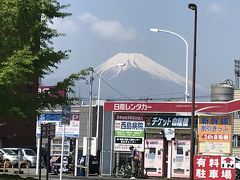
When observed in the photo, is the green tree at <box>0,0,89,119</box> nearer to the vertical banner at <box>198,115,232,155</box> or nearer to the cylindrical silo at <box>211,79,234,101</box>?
the vertical banner at <box>198,115,232,155</box>

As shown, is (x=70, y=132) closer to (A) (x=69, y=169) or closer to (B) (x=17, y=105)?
(A) (x=69, y=169)

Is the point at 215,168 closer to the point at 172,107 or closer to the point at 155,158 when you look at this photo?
the point at 172,107

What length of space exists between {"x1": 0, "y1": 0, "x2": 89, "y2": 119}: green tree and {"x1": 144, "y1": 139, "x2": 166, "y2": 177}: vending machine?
1113 centimetres

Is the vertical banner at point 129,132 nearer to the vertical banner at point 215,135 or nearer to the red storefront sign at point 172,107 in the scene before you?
the red storefront sign at point 172,107

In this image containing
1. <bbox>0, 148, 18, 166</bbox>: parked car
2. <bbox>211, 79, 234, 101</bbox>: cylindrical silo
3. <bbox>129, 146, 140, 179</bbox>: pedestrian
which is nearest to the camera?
<bbox>129, 146, 140, 179</bbox>: pedestrian

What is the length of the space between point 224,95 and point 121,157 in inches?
1499

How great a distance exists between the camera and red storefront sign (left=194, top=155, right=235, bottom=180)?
74.2ft

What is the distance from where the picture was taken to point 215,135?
28.6 meters

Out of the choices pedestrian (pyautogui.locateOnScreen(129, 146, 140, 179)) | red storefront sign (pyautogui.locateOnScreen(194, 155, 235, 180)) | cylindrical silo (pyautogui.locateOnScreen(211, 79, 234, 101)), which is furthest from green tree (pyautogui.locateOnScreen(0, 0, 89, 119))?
cylindrical silo (pyautogui.locateOnScreen(211, 79, 234, 101))

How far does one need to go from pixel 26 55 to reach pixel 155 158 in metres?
14.5

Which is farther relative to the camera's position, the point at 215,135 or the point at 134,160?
the point at 134,160

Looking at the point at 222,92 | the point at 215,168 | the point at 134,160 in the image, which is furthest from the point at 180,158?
the point at 222,92

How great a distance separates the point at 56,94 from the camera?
2105 cm

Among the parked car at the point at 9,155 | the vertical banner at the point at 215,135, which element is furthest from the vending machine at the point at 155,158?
the parked car at the point at 9,155
